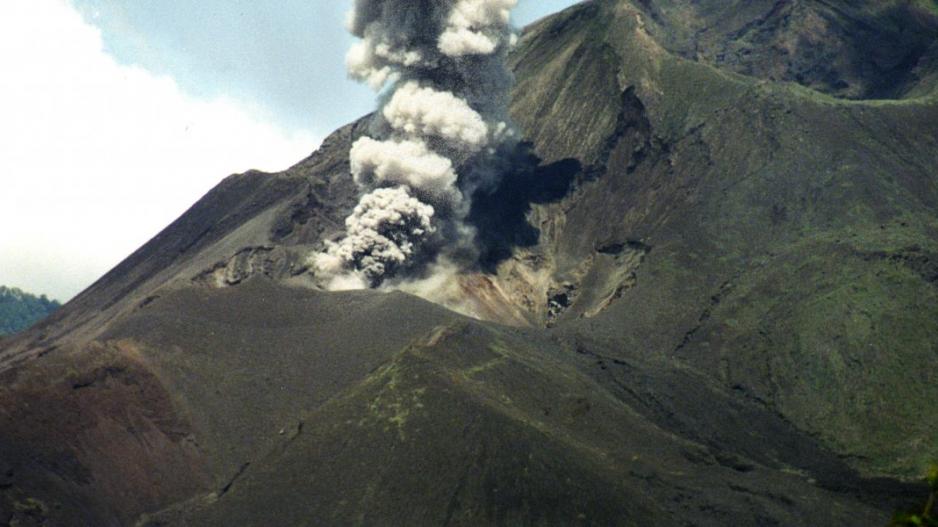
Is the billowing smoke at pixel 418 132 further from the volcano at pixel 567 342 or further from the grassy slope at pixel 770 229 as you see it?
the grassy slope at pixel 770 229

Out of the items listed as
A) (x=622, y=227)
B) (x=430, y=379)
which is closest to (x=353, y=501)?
(x=430, y=379)

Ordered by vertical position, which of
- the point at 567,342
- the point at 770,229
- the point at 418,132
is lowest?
the point at 770,229

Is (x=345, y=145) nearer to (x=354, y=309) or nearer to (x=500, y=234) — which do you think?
(x=500, y=234)

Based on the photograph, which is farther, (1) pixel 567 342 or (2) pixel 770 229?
(2) pixel 770 229

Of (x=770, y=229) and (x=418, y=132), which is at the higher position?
(x=418, y=132)

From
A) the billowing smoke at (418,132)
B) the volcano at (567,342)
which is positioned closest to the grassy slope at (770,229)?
the volcano at (567,342)
